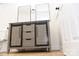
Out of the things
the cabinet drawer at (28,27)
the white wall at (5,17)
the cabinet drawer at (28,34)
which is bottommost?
the cabinet drawer at (28,34)

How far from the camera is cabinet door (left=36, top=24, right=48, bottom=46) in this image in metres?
2.53

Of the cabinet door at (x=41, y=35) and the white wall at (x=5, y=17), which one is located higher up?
the white wall at (x=5, y=17)

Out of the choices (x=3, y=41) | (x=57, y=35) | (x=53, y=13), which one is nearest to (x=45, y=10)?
(x=53, y=13)

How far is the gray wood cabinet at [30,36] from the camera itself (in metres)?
2.54

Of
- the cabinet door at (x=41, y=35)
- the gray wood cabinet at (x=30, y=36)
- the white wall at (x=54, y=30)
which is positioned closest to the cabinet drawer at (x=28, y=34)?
the gray wood cabinet at (x=30, y=36)

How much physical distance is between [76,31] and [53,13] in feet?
6.79

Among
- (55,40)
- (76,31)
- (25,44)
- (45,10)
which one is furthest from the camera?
(45,10)

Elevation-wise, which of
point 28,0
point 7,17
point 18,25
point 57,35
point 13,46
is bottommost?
point 13,46

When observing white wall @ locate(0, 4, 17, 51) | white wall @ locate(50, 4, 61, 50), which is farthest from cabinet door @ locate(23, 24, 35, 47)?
white wall @ locate(0, 4, 17, 51)

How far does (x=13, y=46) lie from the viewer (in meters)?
2.60

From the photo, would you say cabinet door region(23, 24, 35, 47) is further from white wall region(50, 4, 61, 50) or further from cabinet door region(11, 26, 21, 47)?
white wall region(50, 4, 61, 50)

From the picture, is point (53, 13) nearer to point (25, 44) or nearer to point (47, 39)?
point (47, 39)

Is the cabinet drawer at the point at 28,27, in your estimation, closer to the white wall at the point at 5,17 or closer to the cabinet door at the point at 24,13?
the cabinet door at the point at 24,13

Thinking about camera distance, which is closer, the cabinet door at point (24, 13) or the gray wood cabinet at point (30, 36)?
the gray wood cabinet at point (30, 36)
